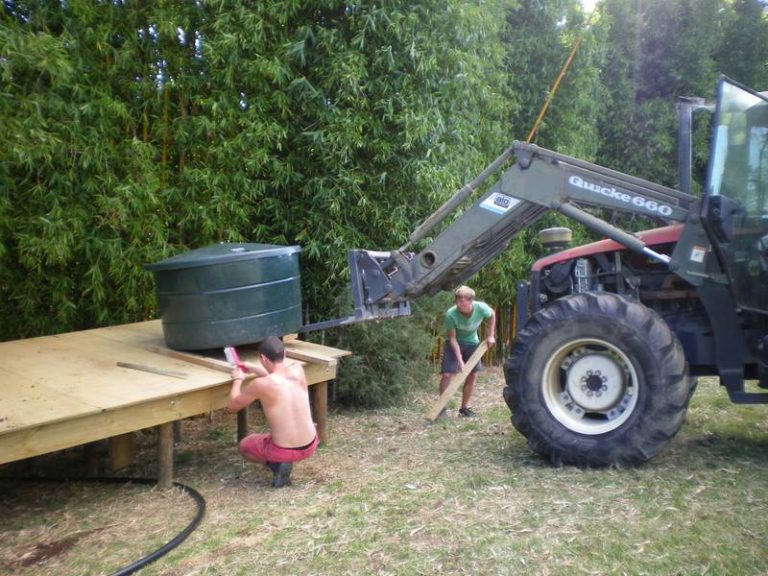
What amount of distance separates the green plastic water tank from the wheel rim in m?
1.99

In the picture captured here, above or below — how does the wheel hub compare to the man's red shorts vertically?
above

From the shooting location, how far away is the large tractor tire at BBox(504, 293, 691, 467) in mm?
4582

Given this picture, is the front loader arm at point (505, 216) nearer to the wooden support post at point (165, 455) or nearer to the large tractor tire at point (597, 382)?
the large tractor tire at point (597, 382)

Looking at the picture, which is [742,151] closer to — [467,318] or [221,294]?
[467,318]

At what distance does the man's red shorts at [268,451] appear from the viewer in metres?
4.70

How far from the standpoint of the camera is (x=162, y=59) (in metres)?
6.23

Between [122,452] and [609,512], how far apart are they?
127 inches

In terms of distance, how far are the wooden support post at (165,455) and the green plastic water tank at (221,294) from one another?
658 mm

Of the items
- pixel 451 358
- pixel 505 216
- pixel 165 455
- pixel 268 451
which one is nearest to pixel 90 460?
pixel 165 455

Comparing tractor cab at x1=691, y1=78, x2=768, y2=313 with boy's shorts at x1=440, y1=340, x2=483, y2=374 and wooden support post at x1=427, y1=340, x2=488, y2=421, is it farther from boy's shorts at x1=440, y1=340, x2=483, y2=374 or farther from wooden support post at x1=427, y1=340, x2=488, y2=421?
boy's shorts at x1=440, y1=340, x2=483, y2=374

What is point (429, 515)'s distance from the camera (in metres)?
4.03

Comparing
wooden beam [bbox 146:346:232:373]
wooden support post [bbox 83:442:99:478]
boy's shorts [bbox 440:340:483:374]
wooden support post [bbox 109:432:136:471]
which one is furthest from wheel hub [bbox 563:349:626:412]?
wooden support post [bbox 83:442:99:478]

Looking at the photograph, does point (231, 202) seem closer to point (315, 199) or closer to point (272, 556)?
point (315, 199)

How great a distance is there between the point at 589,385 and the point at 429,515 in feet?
5.04
